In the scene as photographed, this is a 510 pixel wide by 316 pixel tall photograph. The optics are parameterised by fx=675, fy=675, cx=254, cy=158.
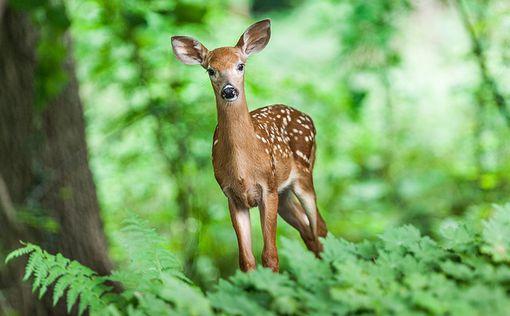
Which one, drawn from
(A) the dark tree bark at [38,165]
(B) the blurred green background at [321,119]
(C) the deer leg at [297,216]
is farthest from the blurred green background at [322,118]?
(C) the deer leg at [297,216]

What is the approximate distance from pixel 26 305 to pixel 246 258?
2.30 metres

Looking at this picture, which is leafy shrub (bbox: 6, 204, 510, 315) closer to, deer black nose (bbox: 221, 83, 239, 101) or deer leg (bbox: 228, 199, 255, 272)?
deer leg (bbox: 228, 199, 255, 272)

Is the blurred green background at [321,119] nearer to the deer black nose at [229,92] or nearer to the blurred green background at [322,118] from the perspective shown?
the blurred green background at [322,118]

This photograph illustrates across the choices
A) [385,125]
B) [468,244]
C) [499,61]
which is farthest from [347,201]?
[468,244]

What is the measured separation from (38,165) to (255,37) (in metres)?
2.20

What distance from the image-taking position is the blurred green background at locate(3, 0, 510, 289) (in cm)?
414

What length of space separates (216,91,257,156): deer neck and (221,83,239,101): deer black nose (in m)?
0.03

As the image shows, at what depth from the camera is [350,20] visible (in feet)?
13.9

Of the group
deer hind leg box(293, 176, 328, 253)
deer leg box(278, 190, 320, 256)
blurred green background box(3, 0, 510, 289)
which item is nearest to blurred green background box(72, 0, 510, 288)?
blurred green background box(3, 0, 510, 289)

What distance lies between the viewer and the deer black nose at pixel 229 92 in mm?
1649

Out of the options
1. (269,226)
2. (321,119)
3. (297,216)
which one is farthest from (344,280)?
(321,119)

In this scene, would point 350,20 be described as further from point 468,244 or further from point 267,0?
point 267,0

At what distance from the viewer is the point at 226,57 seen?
5.57 ft

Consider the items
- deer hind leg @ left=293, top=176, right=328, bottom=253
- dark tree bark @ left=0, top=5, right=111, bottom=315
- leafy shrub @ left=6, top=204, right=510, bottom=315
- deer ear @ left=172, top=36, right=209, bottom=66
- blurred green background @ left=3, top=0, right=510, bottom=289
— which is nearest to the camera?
leafy shrub @ left=6, top=204, right=510, bottom=315
